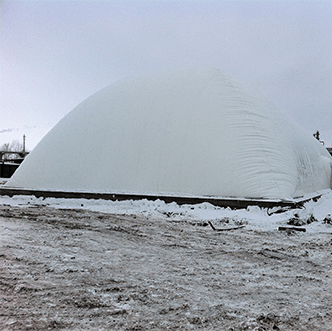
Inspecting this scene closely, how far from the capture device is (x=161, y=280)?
4.18 m

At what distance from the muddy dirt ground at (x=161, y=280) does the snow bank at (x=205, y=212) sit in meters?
1.51

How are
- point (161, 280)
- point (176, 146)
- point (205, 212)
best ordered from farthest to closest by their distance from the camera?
point (176, 146)
point (205, 212)
point (161, 280)

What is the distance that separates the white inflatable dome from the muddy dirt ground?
5.87 meters

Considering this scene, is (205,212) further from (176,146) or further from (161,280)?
(161,280)

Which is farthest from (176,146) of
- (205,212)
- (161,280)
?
(161,280)

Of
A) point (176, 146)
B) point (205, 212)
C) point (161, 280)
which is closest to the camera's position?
point (161, 280)

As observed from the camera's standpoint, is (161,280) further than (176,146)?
No

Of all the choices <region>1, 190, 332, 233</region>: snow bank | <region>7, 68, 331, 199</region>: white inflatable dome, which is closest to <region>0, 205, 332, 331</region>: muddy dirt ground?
<region>1, 190, 332, 233</region>: snow bank

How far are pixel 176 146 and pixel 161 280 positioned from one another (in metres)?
10.1

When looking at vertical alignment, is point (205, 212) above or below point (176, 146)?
below

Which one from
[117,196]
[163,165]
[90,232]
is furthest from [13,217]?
[163,165]

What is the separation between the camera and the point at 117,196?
13203 mm

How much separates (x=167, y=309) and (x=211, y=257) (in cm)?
220

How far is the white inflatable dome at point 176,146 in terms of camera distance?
43.0 ft
